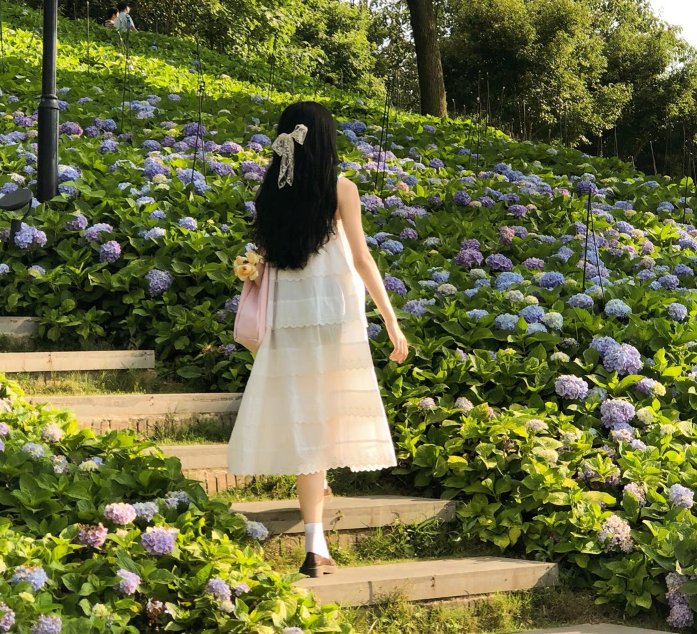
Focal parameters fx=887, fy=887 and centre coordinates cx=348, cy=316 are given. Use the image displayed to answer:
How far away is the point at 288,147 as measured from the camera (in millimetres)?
3211


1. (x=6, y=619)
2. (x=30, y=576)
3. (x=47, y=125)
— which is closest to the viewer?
(x=6, y=619)

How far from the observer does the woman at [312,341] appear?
10.6 feet

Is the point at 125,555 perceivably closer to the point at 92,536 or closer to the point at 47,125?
the point at 92,536

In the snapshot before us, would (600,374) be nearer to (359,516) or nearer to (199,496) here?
(359,516)

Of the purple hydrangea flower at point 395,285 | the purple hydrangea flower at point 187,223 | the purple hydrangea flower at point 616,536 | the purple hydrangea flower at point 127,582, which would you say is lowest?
the purple hydrangea flower at point 616,536

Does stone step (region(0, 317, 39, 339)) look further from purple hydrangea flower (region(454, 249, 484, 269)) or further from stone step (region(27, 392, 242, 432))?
purple hydrangea flower (region(454, 249, 484, 269))

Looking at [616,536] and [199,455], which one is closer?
[616,536]

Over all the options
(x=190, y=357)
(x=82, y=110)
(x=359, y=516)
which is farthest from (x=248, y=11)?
(x=359, y=516)

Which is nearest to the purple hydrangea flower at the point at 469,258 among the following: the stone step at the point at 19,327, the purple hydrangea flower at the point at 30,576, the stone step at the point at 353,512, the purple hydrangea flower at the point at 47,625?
the stone step at the point at 353,512

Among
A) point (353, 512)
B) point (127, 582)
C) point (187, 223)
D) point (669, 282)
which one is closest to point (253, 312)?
point (353, 512)

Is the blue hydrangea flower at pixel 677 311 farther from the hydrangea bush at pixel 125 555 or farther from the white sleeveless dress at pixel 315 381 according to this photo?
the hydrangea bush at pixel 125 555

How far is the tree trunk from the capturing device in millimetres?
11195

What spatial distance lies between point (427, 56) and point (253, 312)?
28.8 feet

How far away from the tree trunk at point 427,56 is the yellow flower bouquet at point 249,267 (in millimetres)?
8445
